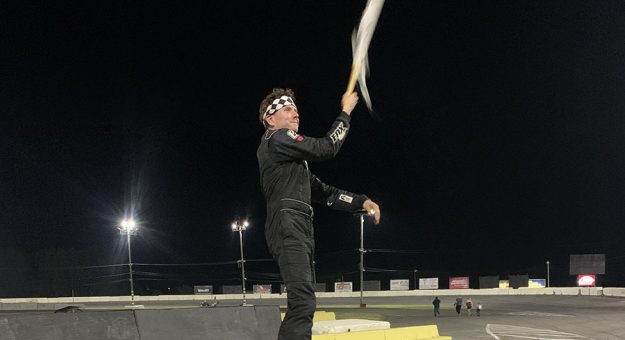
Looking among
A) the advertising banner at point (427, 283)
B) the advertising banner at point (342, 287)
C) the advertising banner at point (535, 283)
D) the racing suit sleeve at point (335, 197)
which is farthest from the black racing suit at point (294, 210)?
the advertising banner at point (535, 283)

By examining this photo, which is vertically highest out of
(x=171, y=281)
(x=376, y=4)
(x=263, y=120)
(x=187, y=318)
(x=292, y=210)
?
(x=376, y=4)

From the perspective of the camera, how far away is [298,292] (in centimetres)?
322

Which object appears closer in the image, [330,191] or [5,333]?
[5,333]

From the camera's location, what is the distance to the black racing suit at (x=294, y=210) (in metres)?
3.22

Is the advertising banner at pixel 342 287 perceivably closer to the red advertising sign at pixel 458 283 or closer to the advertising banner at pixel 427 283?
the advertising banner at pixel 427 283

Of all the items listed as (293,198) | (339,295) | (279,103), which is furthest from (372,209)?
(339,295)

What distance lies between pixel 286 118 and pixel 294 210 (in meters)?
0.77

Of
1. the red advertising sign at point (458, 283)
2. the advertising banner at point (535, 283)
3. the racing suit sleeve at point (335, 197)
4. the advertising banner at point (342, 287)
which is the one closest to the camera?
the racing suit sleeve at point (335, 197)

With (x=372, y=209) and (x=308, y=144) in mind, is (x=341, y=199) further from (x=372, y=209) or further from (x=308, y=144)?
(x=308, y=144)

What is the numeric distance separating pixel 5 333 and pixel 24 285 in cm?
9846

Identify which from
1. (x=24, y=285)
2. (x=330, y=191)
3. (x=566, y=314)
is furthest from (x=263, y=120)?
(x=24, y=285)

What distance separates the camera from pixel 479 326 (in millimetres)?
29359

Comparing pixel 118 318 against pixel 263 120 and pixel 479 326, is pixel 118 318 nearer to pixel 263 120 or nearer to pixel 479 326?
pixel 263 120

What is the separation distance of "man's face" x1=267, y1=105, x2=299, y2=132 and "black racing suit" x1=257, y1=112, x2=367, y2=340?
0.55ft
